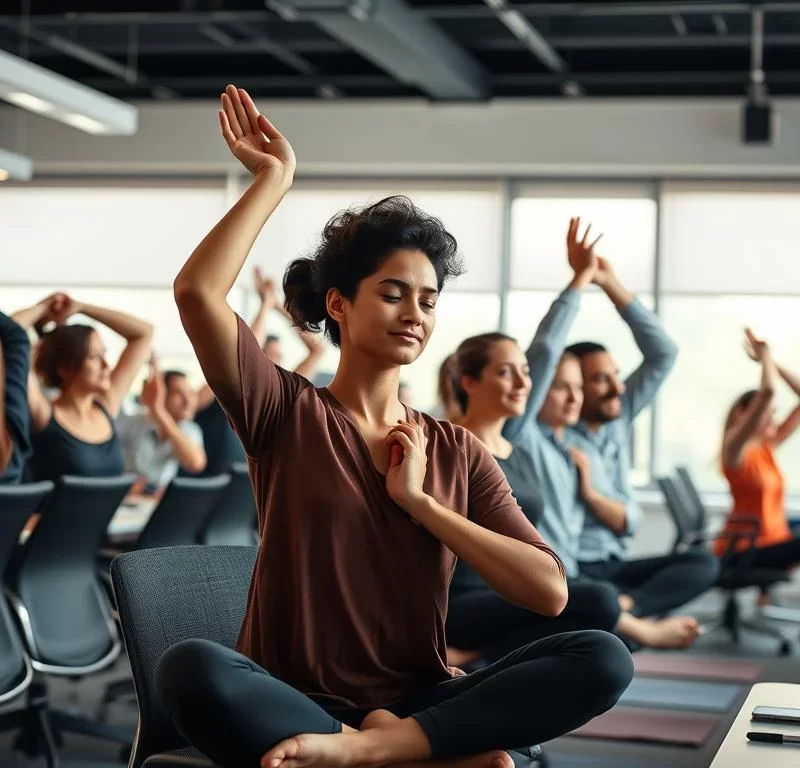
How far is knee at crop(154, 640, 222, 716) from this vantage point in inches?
65.6

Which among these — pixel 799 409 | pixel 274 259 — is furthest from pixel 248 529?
pixel 274 259

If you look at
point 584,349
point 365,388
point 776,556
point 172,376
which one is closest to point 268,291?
point 584,349

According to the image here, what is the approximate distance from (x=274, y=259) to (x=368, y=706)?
Result: 780 centimetres

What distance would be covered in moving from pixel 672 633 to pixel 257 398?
9.70ft

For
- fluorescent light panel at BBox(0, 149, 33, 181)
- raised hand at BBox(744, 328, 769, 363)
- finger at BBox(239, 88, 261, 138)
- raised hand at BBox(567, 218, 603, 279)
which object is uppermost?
fluorescent light panel at BBox(0, 149, 33, 181)

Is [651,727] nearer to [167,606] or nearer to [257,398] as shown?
[167,606]

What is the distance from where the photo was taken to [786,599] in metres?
8.43

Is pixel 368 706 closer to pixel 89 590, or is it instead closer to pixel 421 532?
pixel 421 532

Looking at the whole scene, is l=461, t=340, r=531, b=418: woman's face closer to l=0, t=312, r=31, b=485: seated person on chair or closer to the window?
l=0, t=312, r=31, b=485: seated person on chair

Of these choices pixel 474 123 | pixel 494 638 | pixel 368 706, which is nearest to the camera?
pixel 368 706

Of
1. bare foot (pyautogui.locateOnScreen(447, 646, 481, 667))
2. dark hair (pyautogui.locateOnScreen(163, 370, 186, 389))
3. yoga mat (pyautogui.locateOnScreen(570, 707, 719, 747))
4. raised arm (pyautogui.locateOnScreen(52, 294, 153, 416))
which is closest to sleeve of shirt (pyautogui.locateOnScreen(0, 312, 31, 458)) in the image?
raised arm (pyautogui.locateOnScreen(52, 294, 153, 416))

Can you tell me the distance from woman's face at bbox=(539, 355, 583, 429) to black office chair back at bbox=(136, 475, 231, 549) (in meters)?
1.19

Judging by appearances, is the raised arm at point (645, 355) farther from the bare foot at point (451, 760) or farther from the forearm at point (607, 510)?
the bare foot at point (451, 760)

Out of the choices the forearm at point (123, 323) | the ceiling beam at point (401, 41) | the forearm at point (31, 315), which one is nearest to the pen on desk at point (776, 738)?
the forearm at point (31, 315)
